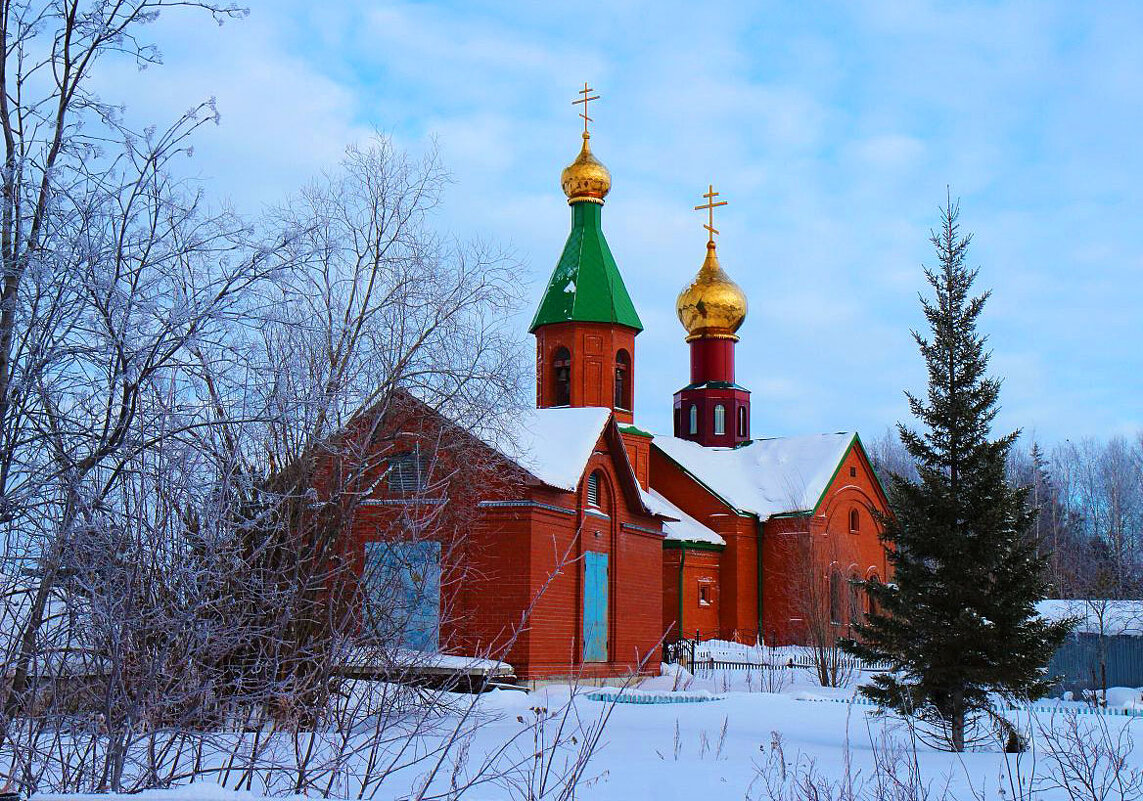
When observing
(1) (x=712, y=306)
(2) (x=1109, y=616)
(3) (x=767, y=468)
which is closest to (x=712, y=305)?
(1) (x=712, y=306)

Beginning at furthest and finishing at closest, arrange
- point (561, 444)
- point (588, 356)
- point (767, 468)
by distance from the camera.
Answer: point (767, 468)
point (588, 356)
point (561, 444)

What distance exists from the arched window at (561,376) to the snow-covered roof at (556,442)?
7.03m

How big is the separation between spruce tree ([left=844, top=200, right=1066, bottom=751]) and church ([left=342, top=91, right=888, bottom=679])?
117 inches

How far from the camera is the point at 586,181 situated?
3127 centimetres

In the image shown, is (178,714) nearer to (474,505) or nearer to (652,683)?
(474,505)

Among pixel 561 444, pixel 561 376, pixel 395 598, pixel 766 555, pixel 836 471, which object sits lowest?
pixel 395 598

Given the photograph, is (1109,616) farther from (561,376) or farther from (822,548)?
(561,376)

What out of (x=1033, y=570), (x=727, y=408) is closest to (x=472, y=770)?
(x=1033, y=570)

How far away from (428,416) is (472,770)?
773 cm

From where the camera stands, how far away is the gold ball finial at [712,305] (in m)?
40.5

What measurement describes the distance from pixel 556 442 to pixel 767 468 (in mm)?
18339

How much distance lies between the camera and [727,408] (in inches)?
1610

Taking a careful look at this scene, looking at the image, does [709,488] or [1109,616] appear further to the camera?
[709,488]

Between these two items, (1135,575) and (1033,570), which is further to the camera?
(1135,575)
